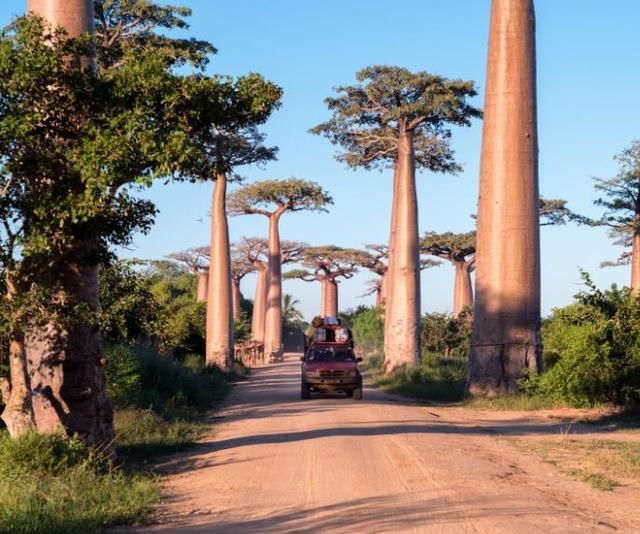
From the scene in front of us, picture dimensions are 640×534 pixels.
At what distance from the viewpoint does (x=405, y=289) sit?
110 ft

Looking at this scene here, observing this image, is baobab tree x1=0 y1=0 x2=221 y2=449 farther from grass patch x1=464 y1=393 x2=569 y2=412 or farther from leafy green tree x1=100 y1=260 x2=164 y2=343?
grass patch x1=464 y1=393 x2=569 y2=412

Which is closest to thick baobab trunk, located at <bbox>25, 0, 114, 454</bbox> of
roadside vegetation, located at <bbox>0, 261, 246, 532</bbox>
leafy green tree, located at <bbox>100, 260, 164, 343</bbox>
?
roadside vegetation, located at <bbox>0, 261, 246, 532</bbox>

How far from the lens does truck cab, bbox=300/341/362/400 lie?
22906 millimetres

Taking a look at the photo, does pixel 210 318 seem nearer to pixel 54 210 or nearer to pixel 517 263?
pixel 517 263

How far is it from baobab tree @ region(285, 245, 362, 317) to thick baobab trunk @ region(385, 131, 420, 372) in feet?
112

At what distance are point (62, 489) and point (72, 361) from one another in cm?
211

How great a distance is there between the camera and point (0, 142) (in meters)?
9.54

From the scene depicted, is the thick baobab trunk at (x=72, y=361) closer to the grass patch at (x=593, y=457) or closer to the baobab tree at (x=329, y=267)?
the grass patch at (x=593, y=457)

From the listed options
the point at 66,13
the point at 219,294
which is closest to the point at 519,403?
Answer: the point at 66,13

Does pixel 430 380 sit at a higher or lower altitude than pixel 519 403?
higher

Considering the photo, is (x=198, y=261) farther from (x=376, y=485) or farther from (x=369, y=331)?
(x=376, y=485)

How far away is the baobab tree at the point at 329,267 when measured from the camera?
6950 centimetres

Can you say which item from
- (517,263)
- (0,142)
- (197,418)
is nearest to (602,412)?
(517,263)

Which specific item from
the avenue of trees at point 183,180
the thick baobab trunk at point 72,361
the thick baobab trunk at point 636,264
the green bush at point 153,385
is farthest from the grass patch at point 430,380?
the thick baobab trunk at point 72,361
